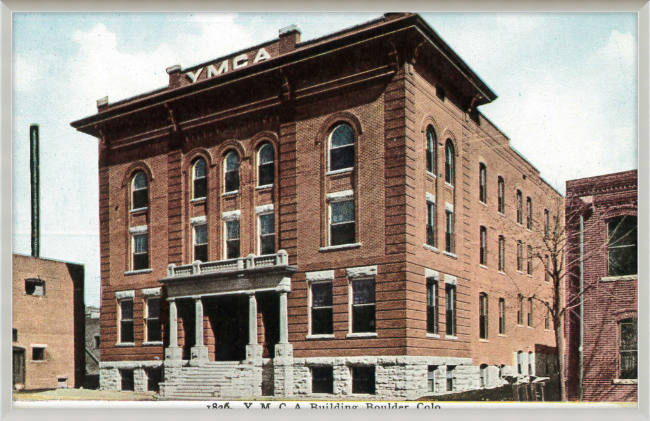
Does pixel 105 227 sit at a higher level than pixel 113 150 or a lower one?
lower

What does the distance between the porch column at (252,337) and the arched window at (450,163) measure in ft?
21.7

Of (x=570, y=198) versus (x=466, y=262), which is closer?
(x=570, y=198)

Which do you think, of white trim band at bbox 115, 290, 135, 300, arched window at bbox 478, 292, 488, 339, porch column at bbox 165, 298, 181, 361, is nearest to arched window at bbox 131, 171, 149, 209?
white trim band at bbox 115, 290, 135, 300

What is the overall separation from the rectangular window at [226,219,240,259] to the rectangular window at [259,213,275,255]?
2.88ft

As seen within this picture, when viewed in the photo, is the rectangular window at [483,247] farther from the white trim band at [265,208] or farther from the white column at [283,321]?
the white trim band at [265,208]

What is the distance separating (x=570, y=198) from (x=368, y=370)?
6.99 m

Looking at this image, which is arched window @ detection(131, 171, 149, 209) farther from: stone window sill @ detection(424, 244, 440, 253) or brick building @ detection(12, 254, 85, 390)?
stone window sill @ detection(424, 244, 440, 253)

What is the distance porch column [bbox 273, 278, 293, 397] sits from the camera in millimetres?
20047

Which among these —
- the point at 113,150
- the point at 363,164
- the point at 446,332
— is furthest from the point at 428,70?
the point at 113,150

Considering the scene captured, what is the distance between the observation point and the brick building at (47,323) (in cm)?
1919

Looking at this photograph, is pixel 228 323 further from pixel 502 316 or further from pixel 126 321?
pixel 502 316

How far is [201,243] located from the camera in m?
23.2

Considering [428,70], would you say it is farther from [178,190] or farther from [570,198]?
[178,190]

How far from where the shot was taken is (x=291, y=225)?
21594 mm
